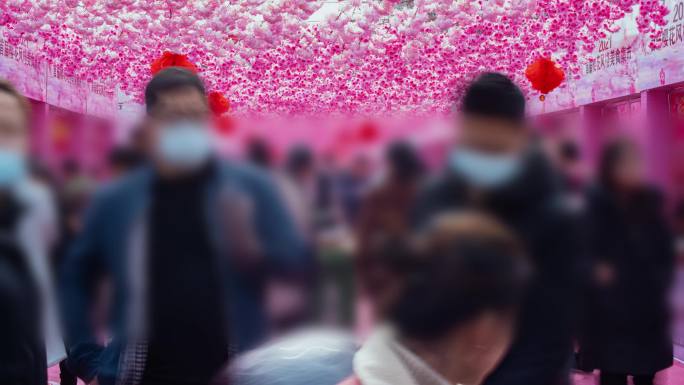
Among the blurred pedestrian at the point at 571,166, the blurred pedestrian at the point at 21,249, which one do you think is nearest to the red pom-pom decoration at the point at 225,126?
the blurred pedestrian at the point at 21,249

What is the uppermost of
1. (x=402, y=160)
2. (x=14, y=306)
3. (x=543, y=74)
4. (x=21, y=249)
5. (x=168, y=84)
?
(x=543, y=74)

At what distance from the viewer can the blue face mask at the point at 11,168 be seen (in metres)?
1.27

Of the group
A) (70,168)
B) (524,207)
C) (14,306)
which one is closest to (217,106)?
(70,168)

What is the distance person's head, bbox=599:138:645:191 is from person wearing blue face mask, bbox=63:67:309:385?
0.53 m

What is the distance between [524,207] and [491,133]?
0.13 m

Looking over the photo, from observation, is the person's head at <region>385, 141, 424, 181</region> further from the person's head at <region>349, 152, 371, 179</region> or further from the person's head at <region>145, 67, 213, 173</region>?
the person's head at <region>145, 67, 213, 173</region>

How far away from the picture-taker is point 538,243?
1.02 meters

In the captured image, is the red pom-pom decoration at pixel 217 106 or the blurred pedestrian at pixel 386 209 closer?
the blurred pedestrian at pixel 386 209

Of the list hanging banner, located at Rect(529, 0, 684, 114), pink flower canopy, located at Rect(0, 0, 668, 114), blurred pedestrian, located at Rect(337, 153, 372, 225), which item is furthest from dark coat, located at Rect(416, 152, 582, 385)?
pink flower canopy, located at Rect(0, 0, 668, 114)

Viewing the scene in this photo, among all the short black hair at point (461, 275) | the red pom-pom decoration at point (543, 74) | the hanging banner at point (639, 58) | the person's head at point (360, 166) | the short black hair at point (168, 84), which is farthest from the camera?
the hanging banner at point (639, 58)

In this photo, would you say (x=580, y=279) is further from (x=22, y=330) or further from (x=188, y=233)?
(x=22, y=330)

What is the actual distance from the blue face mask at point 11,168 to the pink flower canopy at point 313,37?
428 centimetres

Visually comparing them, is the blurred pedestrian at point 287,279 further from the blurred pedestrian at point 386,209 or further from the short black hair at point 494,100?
the short black hair at point 494,100

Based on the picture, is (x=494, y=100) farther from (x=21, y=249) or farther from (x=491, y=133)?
(x=21, y=249)
